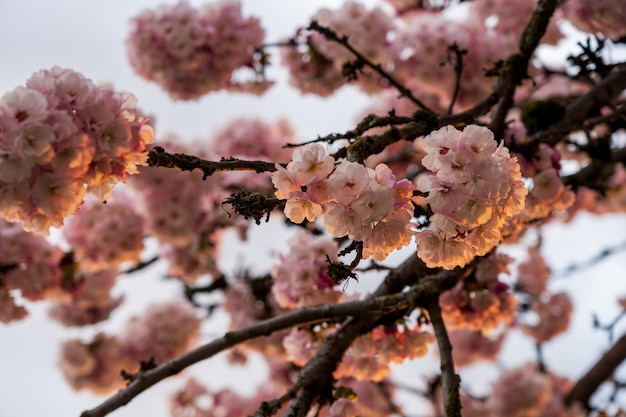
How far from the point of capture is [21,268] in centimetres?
402

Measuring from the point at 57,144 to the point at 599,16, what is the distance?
274cm

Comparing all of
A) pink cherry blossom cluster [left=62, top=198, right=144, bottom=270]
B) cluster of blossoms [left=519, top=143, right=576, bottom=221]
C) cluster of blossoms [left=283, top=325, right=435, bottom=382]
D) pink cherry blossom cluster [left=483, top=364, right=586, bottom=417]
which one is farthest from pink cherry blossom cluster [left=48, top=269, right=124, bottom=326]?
pink cherry blossom cluster [left=483, top=364, right=586, bottom=417]

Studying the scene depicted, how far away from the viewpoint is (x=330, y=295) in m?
2.55

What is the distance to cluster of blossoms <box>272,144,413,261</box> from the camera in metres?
1.35

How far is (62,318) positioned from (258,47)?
2666 mm

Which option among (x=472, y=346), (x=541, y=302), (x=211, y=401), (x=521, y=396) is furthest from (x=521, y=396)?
(x=211, y=401)

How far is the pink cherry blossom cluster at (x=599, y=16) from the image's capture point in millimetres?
2973

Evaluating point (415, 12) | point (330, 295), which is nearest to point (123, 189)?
point (415, 12)

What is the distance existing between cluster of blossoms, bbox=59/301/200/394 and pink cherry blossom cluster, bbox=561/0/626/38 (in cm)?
363

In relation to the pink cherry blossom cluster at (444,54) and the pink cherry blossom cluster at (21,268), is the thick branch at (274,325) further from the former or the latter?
the pink cherry blossom cluster at (21,268)

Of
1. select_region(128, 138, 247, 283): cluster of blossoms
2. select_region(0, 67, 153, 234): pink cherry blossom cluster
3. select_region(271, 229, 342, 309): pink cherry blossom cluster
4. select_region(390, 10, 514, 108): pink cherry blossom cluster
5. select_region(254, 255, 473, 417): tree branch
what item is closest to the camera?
select_region(0, 67, 153, 234): pink cherry blossom cluster

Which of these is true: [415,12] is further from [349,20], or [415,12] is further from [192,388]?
[192,388]

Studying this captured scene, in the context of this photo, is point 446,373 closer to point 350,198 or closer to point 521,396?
point 350,198

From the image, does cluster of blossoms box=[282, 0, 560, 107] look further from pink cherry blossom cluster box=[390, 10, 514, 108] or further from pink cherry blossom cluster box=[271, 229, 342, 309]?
pink cherry blossom cluster box=[271, 229, 342, 309]
